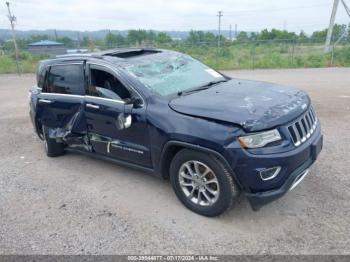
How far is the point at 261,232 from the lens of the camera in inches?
120

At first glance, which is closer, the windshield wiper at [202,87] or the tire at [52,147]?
the windshield wiper at [202,87]

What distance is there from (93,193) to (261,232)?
7.02 ft

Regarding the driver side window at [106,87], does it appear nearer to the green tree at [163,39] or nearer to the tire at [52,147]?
the tire at [52,147]

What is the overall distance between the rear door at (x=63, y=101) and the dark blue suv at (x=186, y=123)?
16mm

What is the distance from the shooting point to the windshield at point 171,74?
12.3 ft

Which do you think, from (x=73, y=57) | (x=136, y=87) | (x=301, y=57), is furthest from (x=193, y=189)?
(x=301, y=57)

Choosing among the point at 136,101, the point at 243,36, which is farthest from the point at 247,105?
the point at 243,36

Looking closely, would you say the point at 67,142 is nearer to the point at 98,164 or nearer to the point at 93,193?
the point at 98,164

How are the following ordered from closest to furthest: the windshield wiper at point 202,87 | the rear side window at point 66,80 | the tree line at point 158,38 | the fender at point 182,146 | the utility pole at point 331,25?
the fender at point 182,146 < the windshield wiper at point 202,87 < the rear side window at point 66,80 < the utility pole at point 331,25 < the tree line at point 158,38

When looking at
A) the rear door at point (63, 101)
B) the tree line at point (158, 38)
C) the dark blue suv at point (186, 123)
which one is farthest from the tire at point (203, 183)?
the tree line at point (158, 38)

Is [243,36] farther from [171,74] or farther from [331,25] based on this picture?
[171,74]

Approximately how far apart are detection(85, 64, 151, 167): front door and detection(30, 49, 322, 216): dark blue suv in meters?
0.01

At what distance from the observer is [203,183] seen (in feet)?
10.7

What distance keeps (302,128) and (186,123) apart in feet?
3.88
